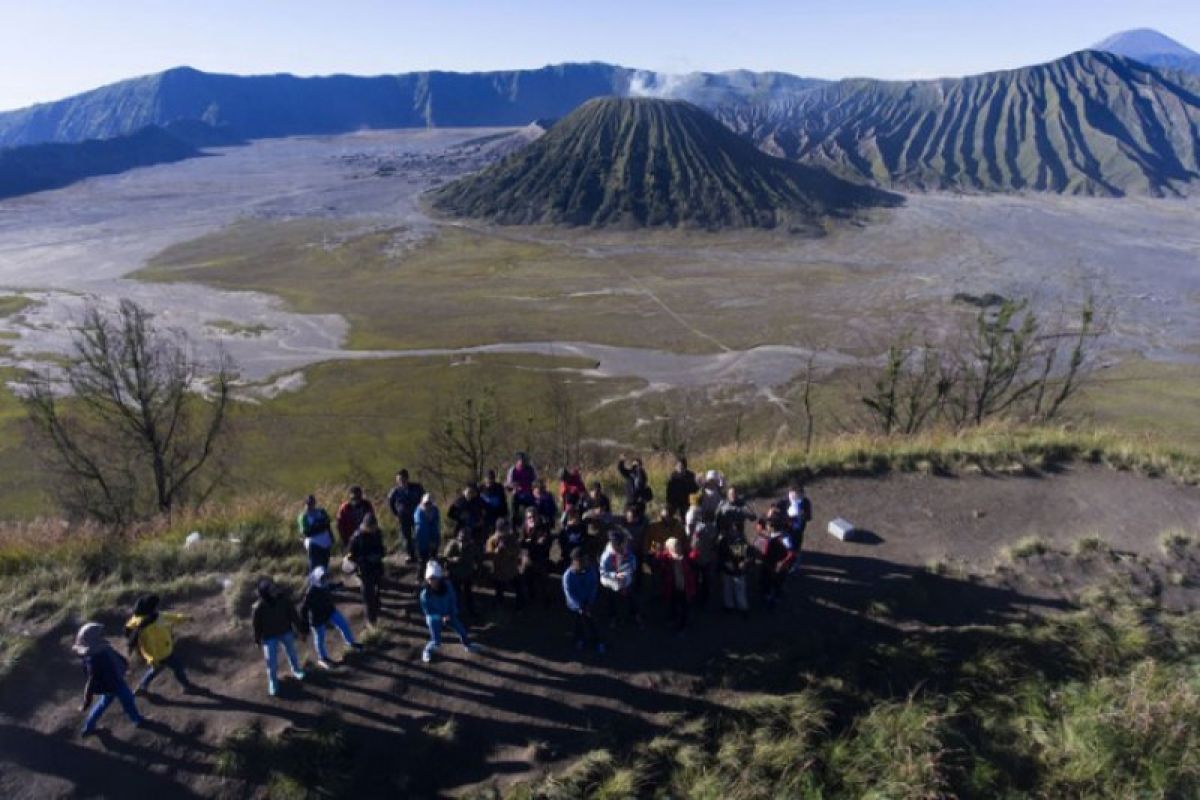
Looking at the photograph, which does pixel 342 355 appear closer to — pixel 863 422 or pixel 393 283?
pixel 393 283

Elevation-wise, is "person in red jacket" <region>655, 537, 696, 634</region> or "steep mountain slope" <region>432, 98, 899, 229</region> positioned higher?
"steep mountain slope" <region>432, 98, 899, 229</region>

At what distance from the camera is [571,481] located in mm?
11750

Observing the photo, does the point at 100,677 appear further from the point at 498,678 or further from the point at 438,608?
the point at 498,678

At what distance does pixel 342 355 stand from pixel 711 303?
3547 centimetres

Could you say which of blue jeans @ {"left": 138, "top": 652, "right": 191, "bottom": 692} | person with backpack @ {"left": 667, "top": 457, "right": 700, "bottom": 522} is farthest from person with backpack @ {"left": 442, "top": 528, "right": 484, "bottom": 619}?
person with backpack @ {"left": 667, "top": 457, "right": 700, "bottom": 522}

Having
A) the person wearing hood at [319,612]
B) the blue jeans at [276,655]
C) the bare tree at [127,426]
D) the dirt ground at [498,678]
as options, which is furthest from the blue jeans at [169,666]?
the bare tree at [127,426]

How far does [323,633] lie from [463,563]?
1.99 m

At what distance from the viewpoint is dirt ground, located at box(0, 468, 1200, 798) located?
7.75 m

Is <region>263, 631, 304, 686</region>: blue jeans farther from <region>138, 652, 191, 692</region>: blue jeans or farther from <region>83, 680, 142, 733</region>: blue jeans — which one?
<region>83, 680, 142, 733</region>: blue jeans

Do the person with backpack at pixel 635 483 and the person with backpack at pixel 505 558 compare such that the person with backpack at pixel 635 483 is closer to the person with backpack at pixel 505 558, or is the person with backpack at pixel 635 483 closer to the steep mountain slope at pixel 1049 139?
the person with backpack at pixel 505 558

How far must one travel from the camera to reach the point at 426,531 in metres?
10.6

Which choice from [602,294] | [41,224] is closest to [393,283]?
[602,294]

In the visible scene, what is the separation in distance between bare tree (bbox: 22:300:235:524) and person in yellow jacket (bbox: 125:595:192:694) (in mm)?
8419

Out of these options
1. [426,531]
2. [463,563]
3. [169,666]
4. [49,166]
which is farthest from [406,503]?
[49,166]
